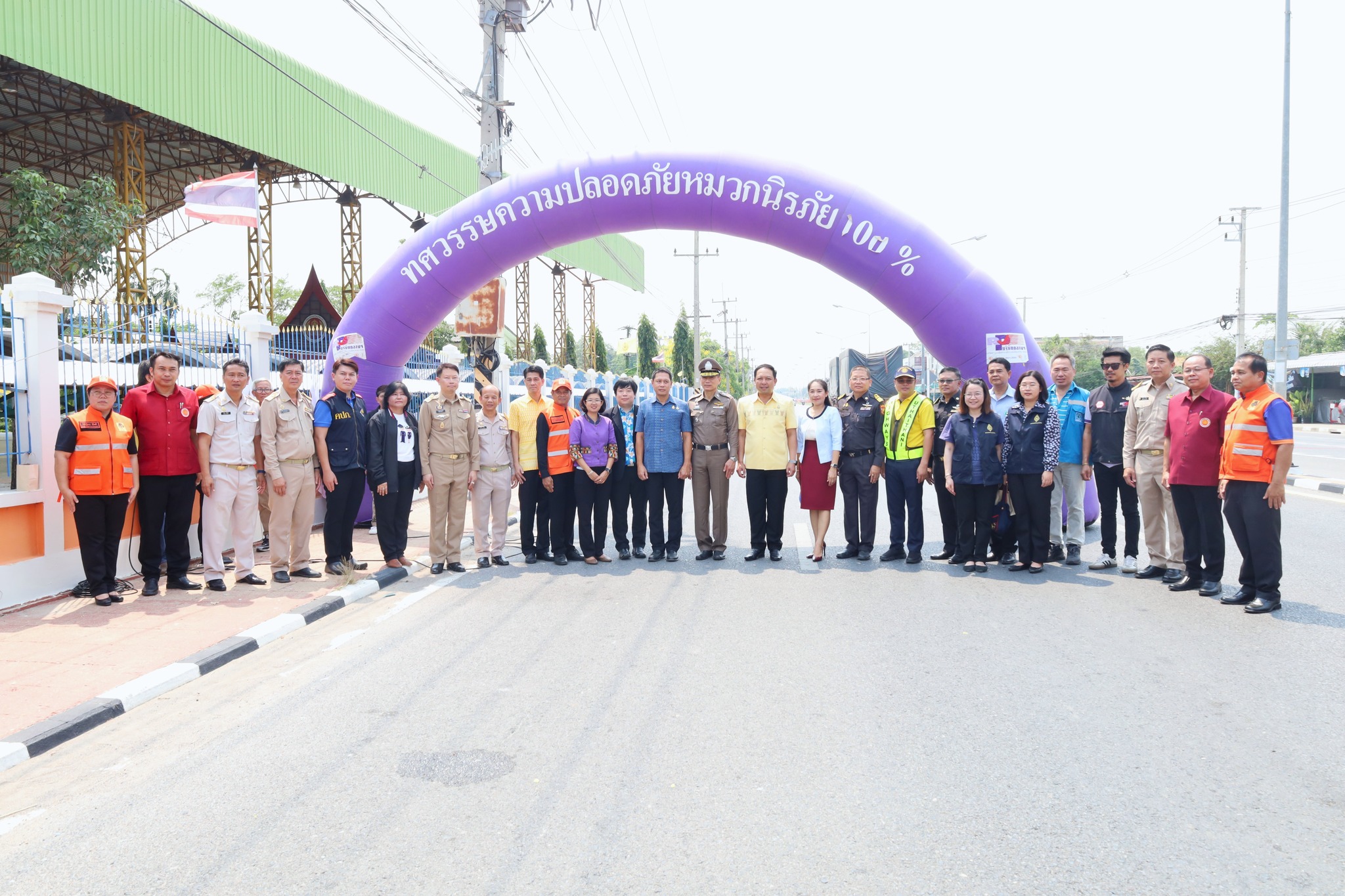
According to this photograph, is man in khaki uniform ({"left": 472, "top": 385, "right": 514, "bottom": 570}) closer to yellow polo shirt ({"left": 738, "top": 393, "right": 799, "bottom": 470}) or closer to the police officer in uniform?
yellow polo shirt ({"left": 738, "top": 393, "right": 799, "bottom": 470})

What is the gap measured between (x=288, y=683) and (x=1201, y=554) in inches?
267

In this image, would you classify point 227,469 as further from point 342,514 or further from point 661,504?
point 661,504

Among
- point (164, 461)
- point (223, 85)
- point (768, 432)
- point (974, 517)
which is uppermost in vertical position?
point (223, 85)

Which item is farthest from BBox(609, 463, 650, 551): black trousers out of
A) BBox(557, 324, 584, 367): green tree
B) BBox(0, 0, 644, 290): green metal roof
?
BBox(557, 324, 584, 367): green tree

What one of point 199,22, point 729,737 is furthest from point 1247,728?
point 199,22

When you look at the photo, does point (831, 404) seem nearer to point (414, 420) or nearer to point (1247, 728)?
point (414, 420)

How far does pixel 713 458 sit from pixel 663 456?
495 millimetres

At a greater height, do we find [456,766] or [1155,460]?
[1155,460]

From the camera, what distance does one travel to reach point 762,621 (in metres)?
6.05

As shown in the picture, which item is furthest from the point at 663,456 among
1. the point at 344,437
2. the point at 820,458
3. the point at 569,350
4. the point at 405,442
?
the point at 569,350

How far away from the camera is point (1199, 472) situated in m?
6.83

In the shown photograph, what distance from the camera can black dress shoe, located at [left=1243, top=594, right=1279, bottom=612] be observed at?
20.1 feet

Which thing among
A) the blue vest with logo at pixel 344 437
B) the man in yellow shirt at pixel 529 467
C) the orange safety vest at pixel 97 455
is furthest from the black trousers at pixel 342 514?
the orange safety vest at pixel 97 455

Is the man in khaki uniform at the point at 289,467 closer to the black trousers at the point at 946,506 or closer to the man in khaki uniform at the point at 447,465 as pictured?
the man in khaki uniform at the point at 447,465
